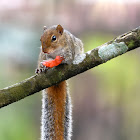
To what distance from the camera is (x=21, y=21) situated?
4.12 m

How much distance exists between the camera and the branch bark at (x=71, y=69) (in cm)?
141

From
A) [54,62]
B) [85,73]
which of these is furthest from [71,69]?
[85,73]

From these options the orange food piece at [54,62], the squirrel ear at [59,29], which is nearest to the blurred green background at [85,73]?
the squirrel ear at [59,29]

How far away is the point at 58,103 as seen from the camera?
173cm

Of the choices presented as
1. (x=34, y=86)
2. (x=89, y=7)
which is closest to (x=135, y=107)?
(x=89, y=7)

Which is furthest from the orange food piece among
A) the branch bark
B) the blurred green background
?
the blurred green background

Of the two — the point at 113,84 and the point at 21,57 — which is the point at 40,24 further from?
the point at 113,84

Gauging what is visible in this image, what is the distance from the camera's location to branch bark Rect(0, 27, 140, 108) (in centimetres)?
141

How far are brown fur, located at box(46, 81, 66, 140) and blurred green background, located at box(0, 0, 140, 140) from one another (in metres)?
1.89

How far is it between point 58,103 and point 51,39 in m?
0.35

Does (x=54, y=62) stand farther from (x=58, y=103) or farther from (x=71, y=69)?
(x=58, y=103)

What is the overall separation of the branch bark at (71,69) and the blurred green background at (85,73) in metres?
2.15

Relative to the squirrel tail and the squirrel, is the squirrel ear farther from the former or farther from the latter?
the squirrel tail

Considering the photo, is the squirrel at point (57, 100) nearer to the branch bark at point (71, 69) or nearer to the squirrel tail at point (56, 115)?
the squirrel tail at point (56, 115)
